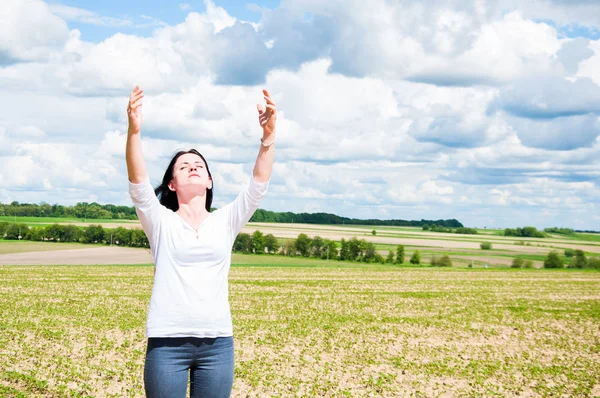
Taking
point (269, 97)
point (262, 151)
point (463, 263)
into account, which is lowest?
point (463, 263)

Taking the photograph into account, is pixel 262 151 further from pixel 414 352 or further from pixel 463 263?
pixel 463 263

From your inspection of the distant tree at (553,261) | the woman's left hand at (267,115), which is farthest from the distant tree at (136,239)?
the woman's left hand at (267,115)

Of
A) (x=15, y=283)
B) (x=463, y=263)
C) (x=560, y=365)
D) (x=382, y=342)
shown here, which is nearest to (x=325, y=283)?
(x=15, y=283)

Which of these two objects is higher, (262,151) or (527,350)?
(262,151)

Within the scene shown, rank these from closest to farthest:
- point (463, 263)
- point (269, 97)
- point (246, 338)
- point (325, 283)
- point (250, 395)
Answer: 1. point (269, 97)
2. point (250, 395)
3. point (246, 338)
4. point (325, 283)
5. point (463, 263)

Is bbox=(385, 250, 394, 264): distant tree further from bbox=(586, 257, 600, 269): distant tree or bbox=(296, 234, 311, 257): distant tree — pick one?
bbox=(586, 257, 600, 269): distant tree

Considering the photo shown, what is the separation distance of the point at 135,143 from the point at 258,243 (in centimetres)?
6844

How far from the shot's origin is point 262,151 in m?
4.36

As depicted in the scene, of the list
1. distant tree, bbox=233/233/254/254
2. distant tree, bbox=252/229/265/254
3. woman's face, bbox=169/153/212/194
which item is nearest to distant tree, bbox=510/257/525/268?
distant tree, bbox=252/229/265/254

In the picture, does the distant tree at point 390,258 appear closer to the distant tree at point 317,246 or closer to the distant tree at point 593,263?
the distant tree at point 317,246

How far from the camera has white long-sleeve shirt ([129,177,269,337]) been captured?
389 cm

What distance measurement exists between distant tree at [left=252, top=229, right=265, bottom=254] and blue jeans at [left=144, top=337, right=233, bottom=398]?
223 feet

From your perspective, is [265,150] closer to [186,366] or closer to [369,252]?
[186,366]

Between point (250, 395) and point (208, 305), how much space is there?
7233mm
